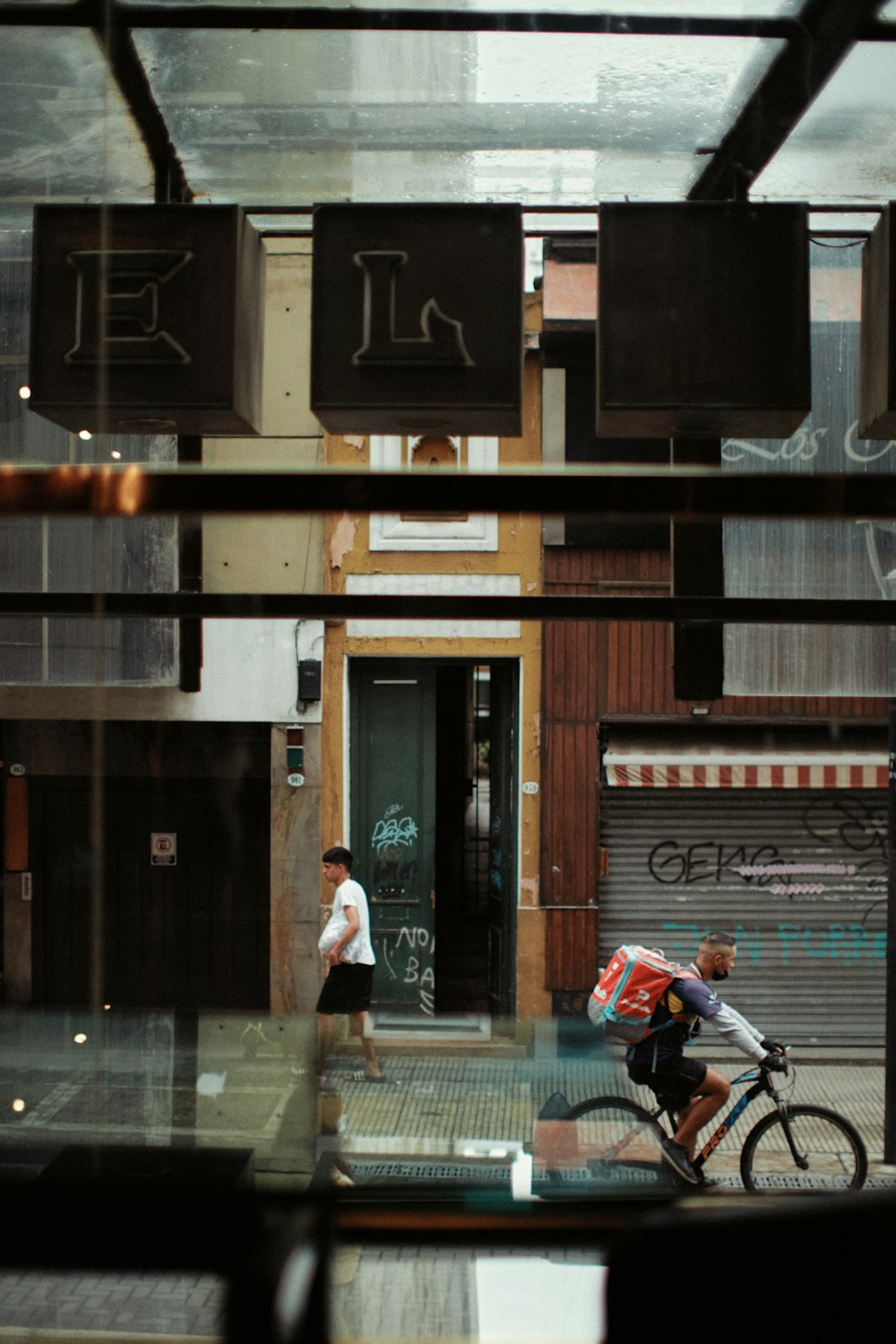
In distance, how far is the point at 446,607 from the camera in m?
3.33

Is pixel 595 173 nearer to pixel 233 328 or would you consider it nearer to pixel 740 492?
pixel 233 328

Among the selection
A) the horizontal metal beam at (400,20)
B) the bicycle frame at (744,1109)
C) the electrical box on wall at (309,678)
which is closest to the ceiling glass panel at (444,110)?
the horizontal metal beam at (400,20)

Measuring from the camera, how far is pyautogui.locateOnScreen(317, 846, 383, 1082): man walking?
4816 mm

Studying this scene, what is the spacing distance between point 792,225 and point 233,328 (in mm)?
1776

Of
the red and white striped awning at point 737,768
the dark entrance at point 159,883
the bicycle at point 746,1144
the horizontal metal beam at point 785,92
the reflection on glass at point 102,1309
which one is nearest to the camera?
the reflection on glass at point 102,1309

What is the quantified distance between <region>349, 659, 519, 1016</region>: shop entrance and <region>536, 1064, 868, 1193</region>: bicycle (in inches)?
30.8

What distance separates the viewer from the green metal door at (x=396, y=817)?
484 centimetres

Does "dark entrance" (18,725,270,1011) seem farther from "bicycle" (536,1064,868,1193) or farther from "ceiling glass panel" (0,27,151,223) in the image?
"ceiling glass panel" (0,27,151,223)

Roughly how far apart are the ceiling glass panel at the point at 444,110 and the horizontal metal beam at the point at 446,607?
140 cm

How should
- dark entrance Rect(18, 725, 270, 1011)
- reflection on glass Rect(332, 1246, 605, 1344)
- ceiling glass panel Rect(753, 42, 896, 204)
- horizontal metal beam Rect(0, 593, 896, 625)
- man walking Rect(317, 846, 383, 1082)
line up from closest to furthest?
reflection on glass Rect(332, 1246, 605, 1344) < horizontal metal beam Rect(0, 593, 896, 625) < ceiling glass panel Rect(753, 42, 896, 204) < dark entrance Rect(18, 725, 270, 1011) < man walking Rect(317, 846, 383, 1082)

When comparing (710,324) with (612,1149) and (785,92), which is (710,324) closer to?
(785,92)

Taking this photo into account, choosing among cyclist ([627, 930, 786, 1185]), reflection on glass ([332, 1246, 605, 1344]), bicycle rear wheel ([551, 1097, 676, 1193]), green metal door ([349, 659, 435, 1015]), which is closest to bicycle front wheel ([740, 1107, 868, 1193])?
cyclist ([627, 930, 786, 1185])

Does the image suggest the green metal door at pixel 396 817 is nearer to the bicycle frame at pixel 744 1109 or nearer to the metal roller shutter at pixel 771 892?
the metal roller shutter at pixel 771 892

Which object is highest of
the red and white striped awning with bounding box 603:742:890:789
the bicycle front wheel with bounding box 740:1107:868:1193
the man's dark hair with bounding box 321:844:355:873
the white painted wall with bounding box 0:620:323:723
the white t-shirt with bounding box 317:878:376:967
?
the white painted wall with bounding box 0:620:323:723
